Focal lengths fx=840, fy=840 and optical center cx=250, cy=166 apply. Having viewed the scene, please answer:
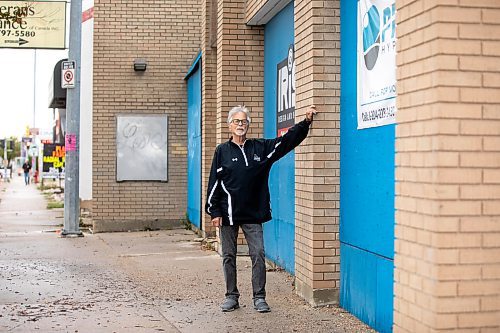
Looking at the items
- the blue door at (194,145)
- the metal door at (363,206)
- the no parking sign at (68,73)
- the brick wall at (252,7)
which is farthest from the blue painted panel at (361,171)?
the no parking sign at (68,73)

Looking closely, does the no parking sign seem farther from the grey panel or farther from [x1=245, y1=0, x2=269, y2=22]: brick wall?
[x1=245, y1=0, x2=269, y2=22]: brick wall

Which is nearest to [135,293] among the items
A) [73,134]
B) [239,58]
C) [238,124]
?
[238,124]

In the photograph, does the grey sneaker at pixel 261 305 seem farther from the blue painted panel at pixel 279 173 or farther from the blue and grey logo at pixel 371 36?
the blue and grey logo at pixel 371 36

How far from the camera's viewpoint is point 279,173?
10.1 metres

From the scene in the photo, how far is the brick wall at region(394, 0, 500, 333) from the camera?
4.68 meters

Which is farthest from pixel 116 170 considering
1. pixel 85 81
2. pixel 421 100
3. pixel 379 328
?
pixel 421 100

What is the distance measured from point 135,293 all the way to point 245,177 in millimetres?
2115

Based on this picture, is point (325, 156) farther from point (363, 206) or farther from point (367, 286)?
point (367, 286)

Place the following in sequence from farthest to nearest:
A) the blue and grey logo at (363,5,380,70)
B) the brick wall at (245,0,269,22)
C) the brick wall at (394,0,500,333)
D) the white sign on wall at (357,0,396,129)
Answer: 1. the brick wall at (245,0,269,22)
2. the blue and grey logo at (363,5,380,70)
3. the white sign on wall at (357,0,396,129)
4. the brick wall at (394,0,500,333)

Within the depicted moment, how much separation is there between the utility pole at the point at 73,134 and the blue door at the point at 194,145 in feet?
6.92

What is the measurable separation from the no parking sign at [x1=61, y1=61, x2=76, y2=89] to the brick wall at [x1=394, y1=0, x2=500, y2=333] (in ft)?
37.1

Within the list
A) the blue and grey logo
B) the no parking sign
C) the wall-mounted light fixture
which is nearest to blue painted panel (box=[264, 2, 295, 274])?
the blue and grey logo

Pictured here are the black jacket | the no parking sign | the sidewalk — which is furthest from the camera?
the no parking sign

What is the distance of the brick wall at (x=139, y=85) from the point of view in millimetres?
16312
